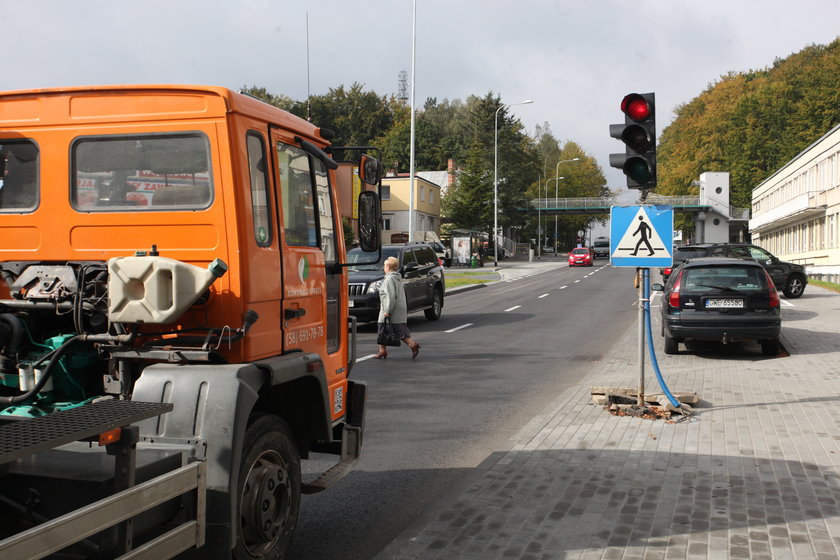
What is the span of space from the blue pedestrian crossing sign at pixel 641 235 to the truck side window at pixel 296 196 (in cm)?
433

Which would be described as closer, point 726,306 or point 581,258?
point 726,306

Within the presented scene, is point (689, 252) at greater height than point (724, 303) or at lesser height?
greater

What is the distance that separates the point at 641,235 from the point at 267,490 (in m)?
5.52

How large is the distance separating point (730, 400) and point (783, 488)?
11.2ft

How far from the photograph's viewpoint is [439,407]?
865cm

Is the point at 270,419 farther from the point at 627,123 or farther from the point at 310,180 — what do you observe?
the point at 627,123

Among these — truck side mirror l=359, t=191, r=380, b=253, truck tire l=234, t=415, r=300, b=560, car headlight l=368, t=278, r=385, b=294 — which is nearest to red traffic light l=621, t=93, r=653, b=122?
truck side mirror l=359, t=191, r=380, b=253

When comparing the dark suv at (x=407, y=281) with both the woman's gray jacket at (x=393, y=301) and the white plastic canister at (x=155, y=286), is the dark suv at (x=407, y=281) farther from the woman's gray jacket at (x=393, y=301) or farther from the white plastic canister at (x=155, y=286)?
the white plastic canister at (x=155, y=286)

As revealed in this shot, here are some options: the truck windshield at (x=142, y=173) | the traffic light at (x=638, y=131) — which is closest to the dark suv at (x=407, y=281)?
the traffic light at (x=638, y=131)

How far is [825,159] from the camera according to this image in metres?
47.0

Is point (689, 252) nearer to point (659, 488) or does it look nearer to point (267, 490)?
point (659, 488)

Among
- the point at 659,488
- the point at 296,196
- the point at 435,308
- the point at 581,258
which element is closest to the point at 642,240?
the point at 659,488

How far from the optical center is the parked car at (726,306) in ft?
40.4

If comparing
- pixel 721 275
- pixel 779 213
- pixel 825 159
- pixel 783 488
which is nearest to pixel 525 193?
pixel 779 213
